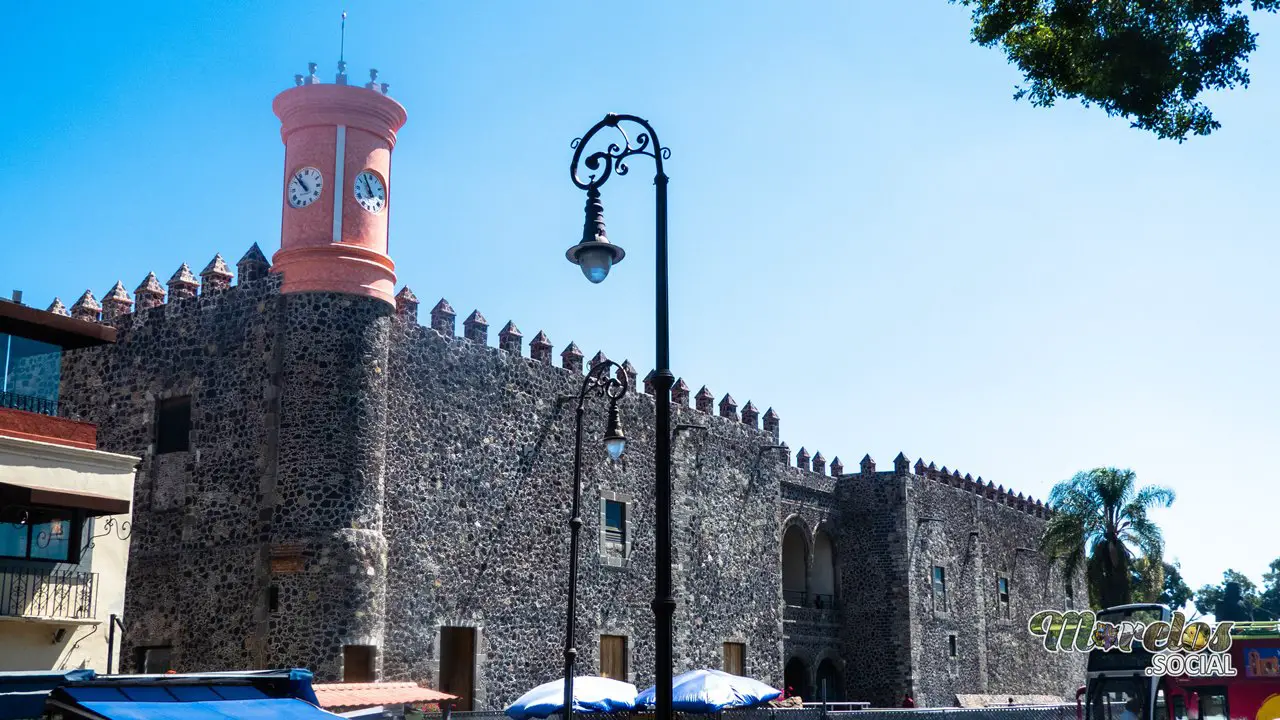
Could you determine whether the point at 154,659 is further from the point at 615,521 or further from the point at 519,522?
the point at 615,521

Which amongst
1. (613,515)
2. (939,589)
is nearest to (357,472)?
(613,515)

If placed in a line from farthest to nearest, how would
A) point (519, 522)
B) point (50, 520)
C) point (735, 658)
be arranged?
point (735, 658), point (519, 522), point (50, 520)

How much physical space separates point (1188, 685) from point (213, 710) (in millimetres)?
15443

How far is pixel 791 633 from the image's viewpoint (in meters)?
36.1

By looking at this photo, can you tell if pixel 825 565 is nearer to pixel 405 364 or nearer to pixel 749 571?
pixel 749 571

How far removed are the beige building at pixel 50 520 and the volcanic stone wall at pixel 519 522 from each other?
16.7 ft

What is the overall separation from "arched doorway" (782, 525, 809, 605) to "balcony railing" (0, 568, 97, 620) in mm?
A: 22060

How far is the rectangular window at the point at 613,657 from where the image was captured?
27.7 m

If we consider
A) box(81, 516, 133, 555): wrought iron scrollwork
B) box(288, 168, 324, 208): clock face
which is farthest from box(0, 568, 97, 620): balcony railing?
box(288, 168, 324, 208): clock face

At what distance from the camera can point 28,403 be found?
19594 mm

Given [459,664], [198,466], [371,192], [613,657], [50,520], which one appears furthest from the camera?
[613,657]

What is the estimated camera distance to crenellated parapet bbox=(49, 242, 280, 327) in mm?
23453

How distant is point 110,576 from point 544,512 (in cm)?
927

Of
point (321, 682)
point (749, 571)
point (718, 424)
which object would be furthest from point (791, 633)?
point (321, 682)
